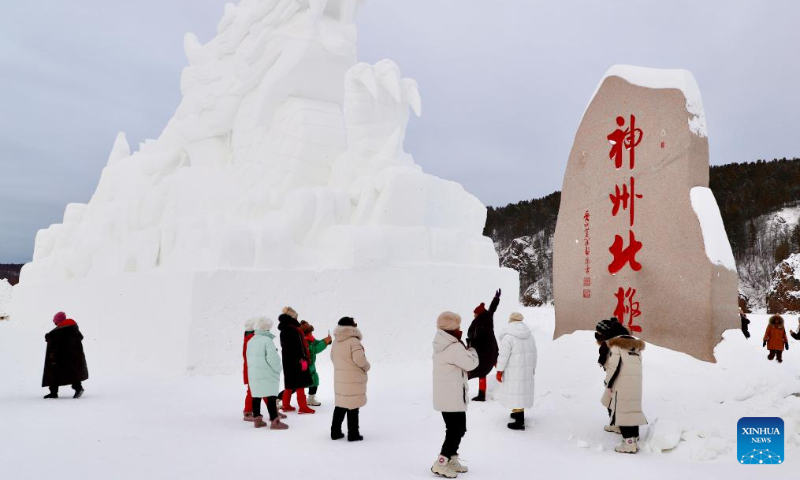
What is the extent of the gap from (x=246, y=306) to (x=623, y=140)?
5383mm

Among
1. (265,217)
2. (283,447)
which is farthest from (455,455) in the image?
(265,217)

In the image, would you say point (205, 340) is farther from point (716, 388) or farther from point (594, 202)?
point (716, 388)

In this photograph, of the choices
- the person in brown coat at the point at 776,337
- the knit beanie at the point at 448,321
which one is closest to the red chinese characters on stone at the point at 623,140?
the knit beanie at the point at 448,321

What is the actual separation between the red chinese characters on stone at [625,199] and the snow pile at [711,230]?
0.58 m

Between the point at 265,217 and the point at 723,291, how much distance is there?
22.1ft

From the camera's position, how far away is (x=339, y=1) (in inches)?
443

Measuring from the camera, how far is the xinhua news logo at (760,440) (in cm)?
405

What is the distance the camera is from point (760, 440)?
4230 millimetres

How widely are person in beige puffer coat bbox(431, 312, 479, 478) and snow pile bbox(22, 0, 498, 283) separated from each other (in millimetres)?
5213

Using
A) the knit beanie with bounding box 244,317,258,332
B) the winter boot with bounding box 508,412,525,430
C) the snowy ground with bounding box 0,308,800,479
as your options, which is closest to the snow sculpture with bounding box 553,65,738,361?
the snowy ground with bounding box 0,308,800,479

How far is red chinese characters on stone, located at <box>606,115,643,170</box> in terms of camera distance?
5.94m

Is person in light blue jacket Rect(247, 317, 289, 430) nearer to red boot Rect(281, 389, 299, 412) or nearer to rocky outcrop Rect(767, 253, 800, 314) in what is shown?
red boot Rect(281, 389, 299, 412)

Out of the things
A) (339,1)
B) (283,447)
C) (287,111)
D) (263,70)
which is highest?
(339,1)

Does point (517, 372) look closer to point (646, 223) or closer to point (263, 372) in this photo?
point (646, 223)
